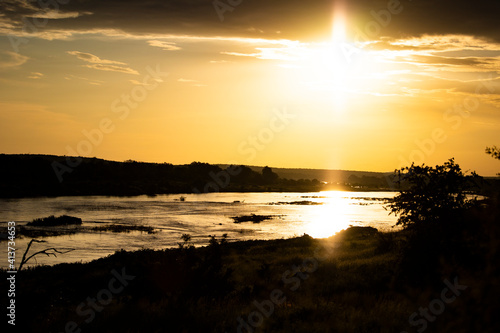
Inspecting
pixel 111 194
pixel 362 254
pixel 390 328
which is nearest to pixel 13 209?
pixel 111 194

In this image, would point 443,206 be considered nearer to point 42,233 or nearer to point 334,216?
point 42,233

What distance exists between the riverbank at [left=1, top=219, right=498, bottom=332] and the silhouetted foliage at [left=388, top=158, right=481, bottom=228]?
1.24 m

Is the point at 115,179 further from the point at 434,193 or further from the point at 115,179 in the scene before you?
the point at 434,193

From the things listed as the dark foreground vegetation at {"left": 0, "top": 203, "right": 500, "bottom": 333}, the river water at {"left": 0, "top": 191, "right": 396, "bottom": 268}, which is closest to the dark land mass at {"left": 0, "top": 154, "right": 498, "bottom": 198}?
the river water at {"left": 0, "top": 191, "right": 396, "bottom": 268}

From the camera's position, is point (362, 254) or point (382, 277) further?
point (362, 254)

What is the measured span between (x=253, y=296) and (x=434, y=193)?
739 centimetres

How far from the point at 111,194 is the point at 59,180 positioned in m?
10.2

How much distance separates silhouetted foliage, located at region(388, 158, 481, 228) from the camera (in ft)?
52.0

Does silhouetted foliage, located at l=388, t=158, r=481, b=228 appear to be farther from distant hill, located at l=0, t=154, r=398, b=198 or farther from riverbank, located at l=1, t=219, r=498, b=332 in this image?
distant hill, located at l=0, t=154, r=398, b=198

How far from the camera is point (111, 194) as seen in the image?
86375mm

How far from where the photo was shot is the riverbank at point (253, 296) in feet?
32.8

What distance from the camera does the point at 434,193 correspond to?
16.2 m

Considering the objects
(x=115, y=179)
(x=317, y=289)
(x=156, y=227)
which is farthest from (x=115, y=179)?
(x=317, y=289)

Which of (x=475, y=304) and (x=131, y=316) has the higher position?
(x=475, y=304)
